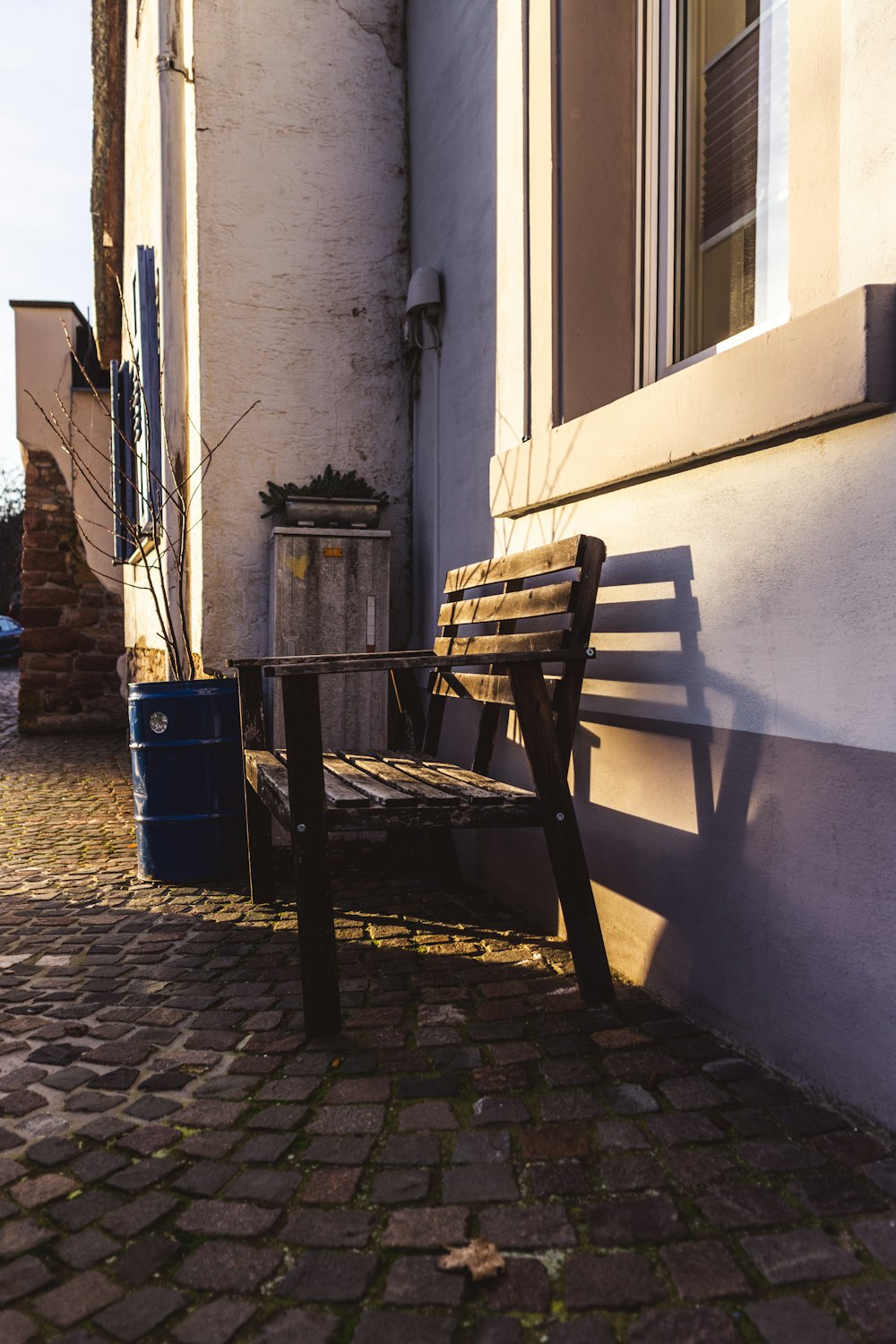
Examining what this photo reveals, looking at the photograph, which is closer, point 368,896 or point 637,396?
point 637,396

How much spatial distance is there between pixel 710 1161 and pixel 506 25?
359cm

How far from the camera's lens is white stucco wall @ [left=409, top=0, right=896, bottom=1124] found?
188 cm

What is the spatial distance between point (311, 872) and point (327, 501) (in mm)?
2601

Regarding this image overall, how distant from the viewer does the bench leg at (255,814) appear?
358 centimetres

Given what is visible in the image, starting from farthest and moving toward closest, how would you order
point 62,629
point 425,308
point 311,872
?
point 62,629
point 425,308
point 311,872

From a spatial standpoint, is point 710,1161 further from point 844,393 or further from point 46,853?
point 46,853

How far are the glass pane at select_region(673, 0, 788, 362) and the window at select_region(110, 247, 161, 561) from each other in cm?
282

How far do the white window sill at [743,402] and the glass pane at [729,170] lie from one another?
1.24ft

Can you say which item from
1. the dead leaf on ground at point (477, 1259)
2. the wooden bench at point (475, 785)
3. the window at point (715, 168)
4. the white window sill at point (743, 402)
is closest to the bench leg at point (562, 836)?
the wooden bench at point (475, 785)

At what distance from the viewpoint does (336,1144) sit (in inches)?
73.5

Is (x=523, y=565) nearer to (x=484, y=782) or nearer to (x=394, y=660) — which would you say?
(x=394, y=660)

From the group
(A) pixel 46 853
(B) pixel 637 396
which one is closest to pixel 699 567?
(B) pixel 637 396

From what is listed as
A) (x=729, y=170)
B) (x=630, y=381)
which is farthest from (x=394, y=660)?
(x=729, y=170)

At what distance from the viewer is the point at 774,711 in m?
2.14
